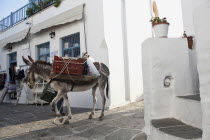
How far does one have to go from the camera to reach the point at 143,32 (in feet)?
27.4

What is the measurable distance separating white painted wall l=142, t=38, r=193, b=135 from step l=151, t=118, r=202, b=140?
1.10ft

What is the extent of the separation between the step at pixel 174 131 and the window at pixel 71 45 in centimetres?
628

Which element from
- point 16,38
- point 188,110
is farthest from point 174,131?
point 16,38

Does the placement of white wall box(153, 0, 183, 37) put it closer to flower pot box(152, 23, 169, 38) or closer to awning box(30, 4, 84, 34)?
awning box(30, 4, 84, 34)

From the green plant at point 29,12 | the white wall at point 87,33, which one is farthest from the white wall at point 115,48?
the green plant at point 29,12

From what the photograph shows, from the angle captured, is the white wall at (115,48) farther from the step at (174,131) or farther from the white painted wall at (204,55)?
the white painted wall at (204,55)

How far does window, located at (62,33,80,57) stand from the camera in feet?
26.8

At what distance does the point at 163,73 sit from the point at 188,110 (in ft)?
2.12

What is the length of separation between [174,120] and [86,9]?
6.31 m

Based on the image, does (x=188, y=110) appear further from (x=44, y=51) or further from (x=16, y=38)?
(x=16, y=38)

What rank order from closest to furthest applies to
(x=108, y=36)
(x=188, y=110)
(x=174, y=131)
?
(x=174, y=131) < (x=188, y=110) < (x=108, y=36)

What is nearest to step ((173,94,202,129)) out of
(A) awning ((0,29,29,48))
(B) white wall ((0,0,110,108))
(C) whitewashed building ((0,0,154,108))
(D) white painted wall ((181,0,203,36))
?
(D) white painted wall ((181,0,203,36))

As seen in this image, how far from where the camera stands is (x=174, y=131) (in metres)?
2.00

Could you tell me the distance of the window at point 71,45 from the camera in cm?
818
